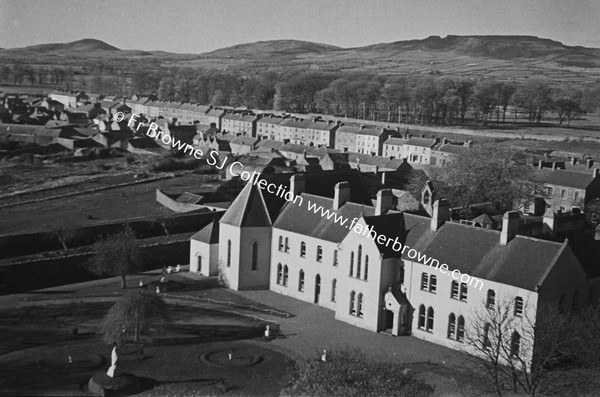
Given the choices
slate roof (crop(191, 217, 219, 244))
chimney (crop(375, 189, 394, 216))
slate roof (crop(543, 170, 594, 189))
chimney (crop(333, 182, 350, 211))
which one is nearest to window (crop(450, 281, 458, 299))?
chimney (crop(375, 189, 394, 216))

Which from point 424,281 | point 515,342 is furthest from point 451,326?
point 515,342

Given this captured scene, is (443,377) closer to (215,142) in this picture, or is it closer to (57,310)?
(57,310)

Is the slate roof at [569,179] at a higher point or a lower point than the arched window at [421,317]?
higher

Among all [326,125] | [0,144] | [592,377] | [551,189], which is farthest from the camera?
[326,125]

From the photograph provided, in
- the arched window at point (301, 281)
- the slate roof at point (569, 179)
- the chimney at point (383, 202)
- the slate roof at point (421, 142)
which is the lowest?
the arched window at point (301, 281)

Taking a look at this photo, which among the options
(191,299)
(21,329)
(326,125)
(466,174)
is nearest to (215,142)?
(326,125)

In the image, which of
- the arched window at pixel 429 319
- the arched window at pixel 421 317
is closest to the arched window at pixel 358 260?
the arched window at pixel 421 317

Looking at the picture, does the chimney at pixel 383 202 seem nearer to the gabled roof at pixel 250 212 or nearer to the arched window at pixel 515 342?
the gabled roof at pixel 250 212
